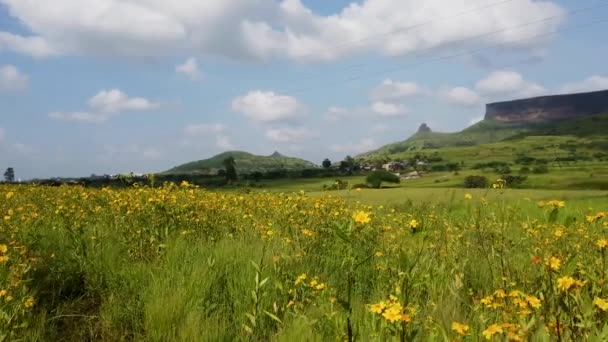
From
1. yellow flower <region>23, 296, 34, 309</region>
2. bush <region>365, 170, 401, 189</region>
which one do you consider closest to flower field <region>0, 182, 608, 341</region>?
yellow flower <region>23, 296, 34, 309</region>

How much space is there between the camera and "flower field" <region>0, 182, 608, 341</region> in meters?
3.01

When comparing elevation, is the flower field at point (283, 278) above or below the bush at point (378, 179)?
above

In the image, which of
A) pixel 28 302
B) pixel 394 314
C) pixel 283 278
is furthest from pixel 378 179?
pixel 394 314

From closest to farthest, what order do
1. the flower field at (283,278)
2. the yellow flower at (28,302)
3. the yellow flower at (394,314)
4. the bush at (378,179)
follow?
the yellow flower at (394,314)
the flower field at (283,278)
the yellow flower at (28,302)
the bush at (378,179)

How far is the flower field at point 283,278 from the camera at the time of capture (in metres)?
3.01

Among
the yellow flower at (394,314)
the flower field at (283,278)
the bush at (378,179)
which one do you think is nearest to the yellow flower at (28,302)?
the flower field at (283,278)

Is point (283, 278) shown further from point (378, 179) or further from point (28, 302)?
point (378, 179)

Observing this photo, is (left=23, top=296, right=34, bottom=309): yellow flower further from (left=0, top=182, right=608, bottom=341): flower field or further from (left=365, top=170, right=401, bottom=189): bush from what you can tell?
(left=365, top=170, right=401, bottom=189): bush

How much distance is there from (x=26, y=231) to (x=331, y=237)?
4.37 metres

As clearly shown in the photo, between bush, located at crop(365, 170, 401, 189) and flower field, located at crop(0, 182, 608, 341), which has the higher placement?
flower field, located at crop(0, 182, 608, 341)

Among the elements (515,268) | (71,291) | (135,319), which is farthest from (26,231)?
(515,268)

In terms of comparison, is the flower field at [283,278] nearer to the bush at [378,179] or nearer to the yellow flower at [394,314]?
the yellow flower at [394,314]

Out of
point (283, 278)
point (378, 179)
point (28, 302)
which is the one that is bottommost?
point (378, 179)

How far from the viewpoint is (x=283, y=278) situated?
466cm
